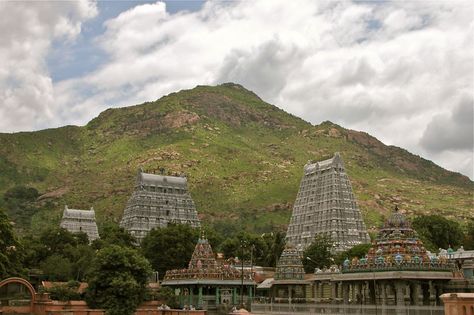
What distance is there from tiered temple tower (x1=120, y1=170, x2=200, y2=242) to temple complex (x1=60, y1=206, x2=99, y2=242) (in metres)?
7.52

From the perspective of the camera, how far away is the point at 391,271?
4275cm

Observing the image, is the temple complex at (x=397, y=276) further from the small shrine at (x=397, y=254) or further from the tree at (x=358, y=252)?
the tree at (x=358, y=252)

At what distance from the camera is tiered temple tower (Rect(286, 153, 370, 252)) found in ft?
347

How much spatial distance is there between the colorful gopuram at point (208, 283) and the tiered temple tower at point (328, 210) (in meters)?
38.8

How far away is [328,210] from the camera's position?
10906 cm

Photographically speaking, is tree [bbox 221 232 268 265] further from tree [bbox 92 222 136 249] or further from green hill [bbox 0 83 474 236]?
green hill [bbox 0 83 474 236]

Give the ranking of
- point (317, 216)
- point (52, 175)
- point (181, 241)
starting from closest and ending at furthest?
point (181, 241) < point (317, 216) < point (52, 175)

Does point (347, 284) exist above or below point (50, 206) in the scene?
below

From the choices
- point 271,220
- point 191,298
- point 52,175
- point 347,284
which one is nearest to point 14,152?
point 52,175

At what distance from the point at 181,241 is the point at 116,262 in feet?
98.0

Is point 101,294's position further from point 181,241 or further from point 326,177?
point 326,177

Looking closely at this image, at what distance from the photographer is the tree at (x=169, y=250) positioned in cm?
8294

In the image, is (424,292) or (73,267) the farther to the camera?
(73,267)

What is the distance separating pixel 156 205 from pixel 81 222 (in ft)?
56.3
